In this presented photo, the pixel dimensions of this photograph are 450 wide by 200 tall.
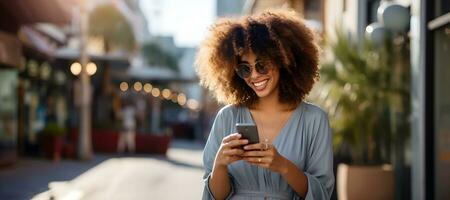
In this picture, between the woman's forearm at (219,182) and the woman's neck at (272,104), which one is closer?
the woman's forearm at (219,182)

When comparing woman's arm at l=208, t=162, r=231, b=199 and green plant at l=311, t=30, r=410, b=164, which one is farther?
green plant at l=311, t=30, r=410, b=164

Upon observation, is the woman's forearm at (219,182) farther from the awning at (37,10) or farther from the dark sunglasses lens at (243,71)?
the awning at (37,10)

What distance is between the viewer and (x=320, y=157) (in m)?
2.75

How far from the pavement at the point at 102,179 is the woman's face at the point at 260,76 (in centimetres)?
777

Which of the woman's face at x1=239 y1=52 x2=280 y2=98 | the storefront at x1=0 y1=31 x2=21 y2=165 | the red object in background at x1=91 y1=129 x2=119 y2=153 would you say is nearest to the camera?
the woman's face at x1=239 y1=52 x2=280 y2=98

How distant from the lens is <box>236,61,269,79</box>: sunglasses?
278 cm

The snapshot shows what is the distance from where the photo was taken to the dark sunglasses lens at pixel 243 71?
2809mm

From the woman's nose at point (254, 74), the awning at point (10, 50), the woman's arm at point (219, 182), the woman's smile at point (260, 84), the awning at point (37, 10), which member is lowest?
the woman's arm at point (219, 182)

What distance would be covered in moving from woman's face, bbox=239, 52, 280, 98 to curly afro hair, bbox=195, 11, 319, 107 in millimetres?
23

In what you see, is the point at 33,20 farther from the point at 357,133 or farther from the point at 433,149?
the point at 433,149

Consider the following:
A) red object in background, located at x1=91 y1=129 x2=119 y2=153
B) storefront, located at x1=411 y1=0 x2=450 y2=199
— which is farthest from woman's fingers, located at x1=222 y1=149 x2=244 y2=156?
red object in background, located at x1=91 y1=129 x2=119 y2=153

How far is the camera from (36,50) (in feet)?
58.4

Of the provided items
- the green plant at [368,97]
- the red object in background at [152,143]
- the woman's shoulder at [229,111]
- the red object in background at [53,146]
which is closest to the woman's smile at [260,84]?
the woman's shoulder at [229,111]

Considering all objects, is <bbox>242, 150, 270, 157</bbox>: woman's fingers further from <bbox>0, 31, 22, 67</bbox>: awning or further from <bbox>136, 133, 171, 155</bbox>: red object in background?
<bbox>136, 133, 171, 155</bbox>: red object in background
